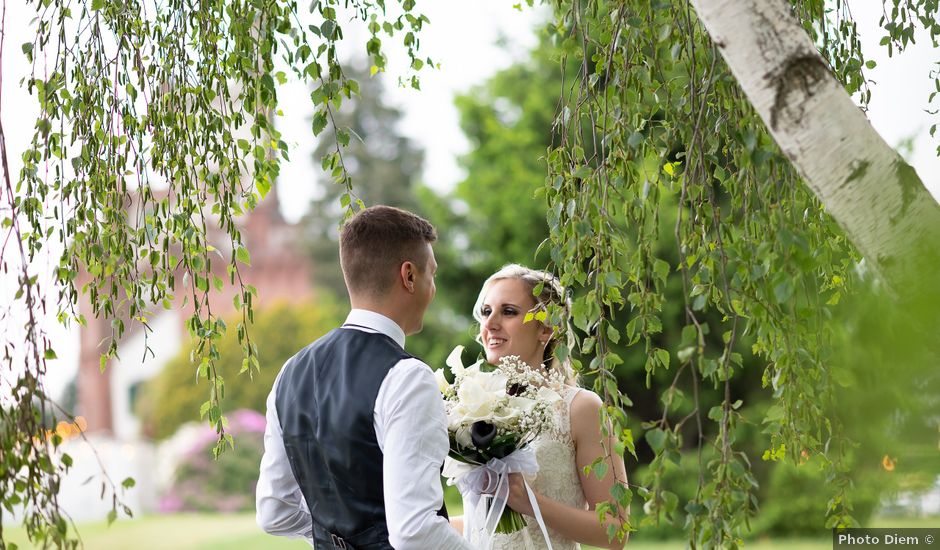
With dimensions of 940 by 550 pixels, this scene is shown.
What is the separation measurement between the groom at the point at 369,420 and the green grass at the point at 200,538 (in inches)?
384

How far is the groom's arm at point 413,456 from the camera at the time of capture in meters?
2.04

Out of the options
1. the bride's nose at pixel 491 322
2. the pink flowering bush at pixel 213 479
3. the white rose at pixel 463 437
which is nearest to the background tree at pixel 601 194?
the white rose at pixel 463 437

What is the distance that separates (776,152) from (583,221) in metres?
0.42

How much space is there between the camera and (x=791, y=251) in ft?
5.72

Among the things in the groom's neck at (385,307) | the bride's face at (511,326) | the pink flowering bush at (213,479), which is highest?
the pink flowering bush at (213,479)

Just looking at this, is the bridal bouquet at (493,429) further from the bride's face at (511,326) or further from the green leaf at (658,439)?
the green leaf at (658,439)

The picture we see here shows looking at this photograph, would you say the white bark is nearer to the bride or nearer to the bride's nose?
the bride

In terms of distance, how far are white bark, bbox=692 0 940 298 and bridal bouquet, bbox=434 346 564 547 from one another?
3.94 feet

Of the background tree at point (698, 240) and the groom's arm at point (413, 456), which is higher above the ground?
the background tree at point (698, 240)

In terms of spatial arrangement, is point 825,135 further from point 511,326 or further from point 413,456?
point 511,326

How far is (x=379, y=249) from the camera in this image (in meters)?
2.36

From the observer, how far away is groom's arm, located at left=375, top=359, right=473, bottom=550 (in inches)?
80.5

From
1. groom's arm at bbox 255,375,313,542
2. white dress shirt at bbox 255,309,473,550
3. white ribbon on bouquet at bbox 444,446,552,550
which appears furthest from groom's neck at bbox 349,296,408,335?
white ribbon on bouquet at bbox 444,446,552,550

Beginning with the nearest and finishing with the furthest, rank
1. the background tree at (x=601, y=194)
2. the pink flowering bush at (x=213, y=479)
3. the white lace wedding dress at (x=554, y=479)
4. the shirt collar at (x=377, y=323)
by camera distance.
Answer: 1. the background tree at (x=601, y=194)
2. the shirt collar at (x=377, y=323)
3. the white lace wedding dress at (x=554, y=479)
4. the pink flowering bush at (x=213, y=479)
